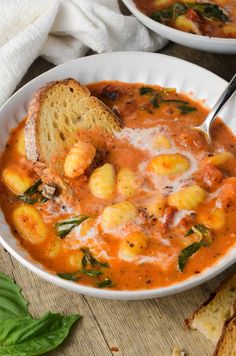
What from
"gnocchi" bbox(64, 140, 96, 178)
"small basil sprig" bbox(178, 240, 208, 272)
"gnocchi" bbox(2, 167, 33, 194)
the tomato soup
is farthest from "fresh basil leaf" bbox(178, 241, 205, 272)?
the tomato soup

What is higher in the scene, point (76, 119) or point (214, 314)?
point (76, 119)

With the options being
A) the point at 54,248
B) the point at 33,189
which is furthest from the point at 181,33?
the point at 54,248

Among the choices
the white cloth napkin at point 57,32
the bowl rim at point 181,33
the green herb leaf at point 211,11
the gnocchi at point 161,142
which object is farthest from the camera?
the green herb leaf at point 211,11

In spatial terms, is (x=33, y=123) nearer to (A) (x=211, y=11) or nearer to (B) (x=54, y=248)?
(B) (x=54, y=248)

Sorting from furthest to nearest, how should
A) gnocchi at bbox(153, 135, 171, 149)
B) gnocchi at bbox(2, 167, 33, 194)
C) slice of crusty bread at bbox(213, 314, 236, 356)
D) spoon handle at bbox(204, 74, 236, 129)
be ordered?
spoon handle at bbox(204, 74, 236, 129) < gnocchi at bbox(153, 135, 171, 149) < gnocchi at bbox(2, 167, 33, 194) < slice of crusty bread at bbox(213, 314, 236, 356)

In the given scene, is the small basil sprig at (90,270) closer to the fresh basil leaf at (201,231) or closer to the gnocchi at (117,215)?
the gnocchi at (117,215)

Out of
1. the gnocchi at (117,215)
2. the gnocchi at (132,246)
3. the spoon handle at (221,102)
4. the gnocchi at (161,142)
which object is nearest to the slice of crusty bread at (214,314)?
the gnocchi at (132,246)

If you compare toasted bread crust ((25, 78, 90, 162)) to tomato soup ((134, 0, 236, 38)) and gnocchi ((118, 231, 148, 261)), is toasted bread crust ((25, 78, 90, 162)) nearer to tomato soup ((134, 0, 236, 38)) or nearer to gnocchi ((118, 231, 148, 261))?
gnocchi ((118, 231, 148, 261))
